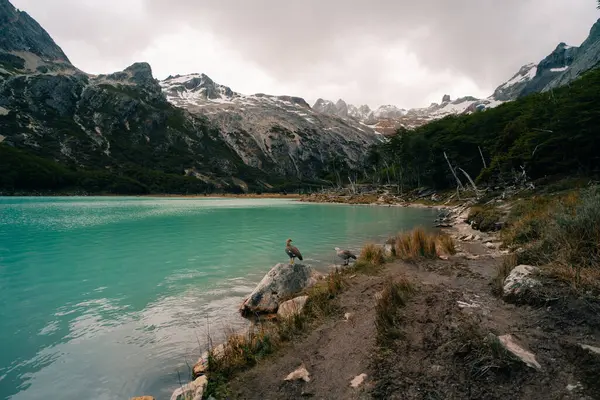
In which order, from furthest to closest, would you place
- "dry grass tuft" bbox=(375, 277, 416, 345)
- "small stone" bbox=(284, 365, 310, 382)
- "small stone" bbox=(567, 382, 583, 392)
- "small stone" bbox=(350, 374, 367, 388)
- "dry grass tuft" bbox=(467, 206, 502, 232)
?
"dry grass tuft" bbox=(467, 206, 502, 232) < "dry grass tuft" bbox=(375, 277, 416, 345) < "small stone" bbox=(284, 365, 310, 382) < "small stone" bbox=(350, 374, 367, 388) < "small stone" bbox=(567, 382, 583, 392)

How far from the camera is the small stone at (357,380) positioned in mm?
4777

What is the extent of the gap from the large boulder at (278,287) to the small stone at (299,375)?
16.4ft

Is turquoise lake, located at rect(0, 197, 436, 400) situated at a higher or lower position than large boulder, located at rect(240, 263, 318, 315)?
lower

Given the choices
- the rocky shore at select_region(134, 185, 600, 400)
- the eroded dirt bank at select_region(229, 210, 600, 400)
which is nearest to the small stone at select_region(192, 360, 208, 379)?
the rocky shore at select_region(134, 185, 600, 400)

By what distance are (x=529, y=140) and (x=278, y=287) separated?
4010cm

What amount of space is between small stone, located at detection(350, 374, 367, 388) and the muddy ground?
0.27 feet

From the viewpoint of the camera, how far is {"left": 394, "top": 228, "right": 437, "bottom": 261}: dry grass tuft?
13.6 metres

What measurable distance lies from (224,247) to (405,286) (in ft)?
54.9

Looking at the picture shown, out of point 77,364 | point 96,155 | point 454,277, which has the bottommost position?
point 77,364

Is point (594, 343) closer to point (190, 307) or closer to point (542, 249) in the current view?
point (542, 249)

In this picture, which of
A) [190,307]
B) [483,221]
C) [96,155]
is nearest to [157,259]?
[190,307]

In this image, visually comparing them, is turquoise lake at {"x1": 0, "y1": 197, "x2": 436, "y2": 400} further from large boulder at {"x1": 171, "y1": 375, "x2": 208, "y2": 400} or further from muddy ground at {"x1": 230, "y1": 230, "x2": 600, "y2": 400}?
muddy ground at {"x1": 230, "y1": 230, "x2": 600, "y2": 400}

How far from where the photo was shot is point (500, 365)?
14.2ft

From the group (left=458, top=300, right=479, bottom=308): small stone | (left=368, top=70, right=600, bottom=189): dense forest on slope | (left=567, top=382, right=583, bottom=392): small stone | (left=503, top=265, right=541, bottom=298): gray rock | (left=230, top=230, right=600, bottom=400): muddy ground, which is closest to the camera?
(left=567, top=382, right=583, bottom=392): small stone
